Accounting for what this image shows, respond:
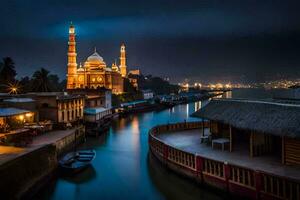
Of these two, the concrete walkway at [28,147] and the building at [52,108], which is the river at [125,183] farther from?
the building at [52,108]

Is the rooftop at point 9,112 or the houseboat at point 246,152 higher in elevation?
the rooftop at point 9,112

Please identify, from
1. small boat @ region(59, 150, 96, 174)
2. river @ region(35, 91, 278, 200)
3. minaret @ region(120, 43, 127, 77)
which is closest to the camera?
river @ region(35, 91, 278, 200)

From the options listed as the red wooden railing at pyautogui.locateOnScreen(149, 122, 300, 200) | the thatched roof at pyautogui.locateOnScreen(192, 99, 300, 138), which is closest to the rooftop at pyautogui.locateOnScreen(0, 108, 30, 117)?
the red wooden railing at pyautogui.locateOnScreen(149, 122, 300, 200)

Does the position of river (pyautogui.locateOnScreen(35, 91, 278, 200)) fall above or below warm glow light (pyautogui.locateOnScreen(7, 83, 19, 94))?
below

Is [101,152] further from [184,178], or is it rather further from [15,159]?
[15,159]

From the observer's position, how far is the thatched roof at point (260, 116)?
2505 centimetres

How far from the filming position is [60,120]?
2074 inches

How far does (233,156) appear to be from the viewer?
28094 mm

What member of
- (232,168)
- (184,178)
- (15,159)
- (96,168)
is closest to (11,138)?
→ (96,168)

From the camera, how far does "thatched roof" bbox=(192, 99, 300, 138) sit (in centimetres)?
2505

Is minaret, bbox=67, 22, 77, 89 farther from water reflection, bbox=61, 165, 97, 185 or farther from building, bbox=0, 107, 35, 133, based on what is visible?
water reflection, bbox=61, 165, 97, 185

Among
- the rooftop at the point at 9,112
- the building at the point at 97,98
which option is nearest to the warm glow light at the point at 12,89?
the building at the point at 97,98

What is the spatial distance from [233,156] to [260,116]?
3.89 metres

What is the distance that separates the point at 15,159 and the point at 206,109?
778 inches
